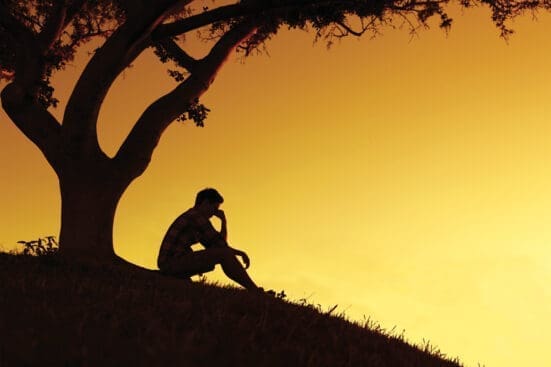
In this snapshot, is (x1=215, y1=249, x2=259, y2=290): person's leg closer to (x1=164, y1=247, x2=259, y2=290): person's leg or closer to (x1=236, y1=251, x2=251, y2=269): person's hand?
(x1=164, y1=247, x2=259, y2=290): person's leg

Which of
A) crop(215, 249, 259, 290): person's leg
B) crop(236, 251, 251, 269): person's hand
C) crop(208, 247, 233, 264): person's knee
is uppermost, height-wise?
crop(236, 251, 251, 269): person's hand

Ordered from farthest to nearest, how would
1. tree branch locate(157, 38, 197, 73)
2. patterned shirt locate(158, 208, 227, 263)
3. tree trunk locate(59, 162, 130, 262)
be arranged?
tree branch locate(157, 38, 197, 73), tree trunk locate(59, 162, 130, 262), patterned shirt locate(158, 208, 227, 263)

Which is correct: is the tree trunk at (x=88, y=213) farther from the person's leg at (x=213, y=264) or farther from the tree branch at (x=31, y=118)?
the person's leg at (x=213, y=264)

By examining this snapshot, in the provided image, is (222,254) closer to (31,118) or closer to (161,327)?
(161,327)

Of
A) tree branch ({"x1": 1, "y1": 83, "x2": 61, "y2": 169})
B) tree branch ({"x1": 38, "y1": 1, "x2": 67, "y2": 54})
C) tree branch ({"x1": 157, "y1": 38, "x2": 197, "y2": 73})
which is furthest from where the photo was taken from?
tree branch ({"x1": 157, "y1": 38, "x2": 197, "y2": 73})

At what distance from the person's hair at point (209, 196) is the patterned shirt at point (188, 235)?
222mm

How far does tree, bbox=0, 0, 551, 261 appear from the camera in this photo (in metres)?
15.2

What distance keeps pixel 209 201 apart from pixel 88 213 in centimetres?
309

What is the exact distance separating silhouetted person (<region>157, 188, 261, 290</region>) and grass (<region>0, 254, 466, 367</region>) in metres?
0.31

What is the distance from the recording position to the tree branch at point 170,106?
15664 millimetres

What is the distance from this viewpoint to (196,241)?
13234 mm

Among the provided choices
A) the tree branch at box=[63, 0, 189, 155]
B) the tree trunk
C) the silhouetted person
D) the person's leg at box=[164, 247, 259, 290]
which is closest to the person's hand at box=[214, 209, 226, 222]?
the silhouetted person

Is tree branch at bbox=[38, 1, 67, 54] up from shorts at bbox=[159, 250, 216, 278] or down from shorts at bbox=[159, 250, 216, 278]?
up

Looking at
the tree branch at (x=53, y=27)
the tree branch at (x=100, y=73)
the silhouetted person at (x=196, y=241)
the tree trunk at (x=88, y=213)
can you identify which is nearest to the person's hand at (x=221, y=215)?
the silhouetted person at (x=196, y=241)
